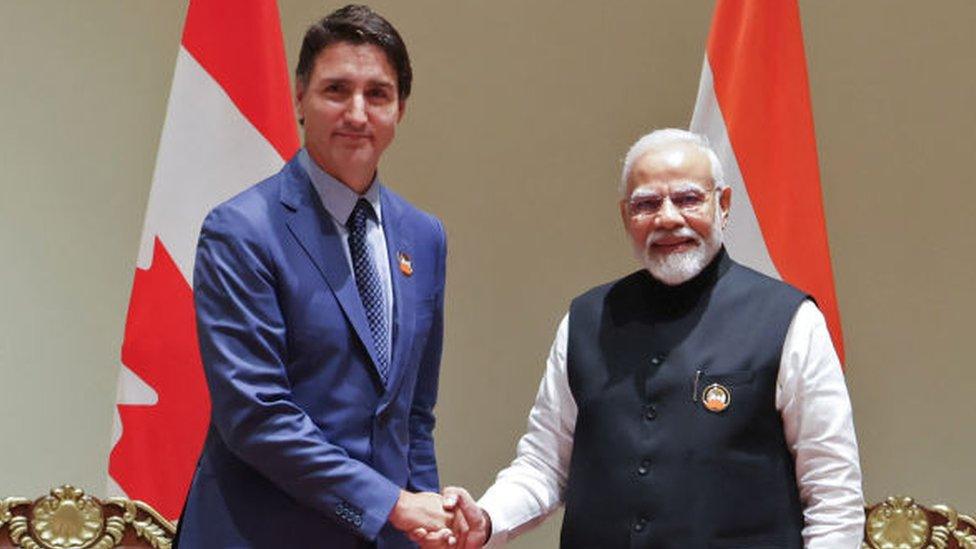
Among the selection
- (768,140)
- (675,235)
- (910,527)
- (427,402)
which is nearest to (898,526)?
(910,527)

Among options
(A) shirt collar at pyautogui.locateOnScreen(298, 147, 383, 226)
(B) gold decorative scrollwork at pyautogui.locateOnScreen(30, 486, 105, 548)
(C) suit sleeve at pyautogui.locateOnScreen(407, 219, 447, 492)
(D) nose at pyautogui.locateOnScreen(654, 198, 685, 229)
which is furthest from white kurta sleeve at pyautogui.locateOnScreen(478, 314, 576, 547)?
(B) gold decorative scrollwork at pyautogui.locateOnScreen(30, 486, 105, 548)

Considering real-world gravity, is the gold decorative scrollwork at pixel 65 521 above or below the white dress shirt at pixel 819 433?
below

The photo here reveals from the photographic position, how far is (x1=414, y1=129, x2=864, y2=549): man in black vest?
2.32 m

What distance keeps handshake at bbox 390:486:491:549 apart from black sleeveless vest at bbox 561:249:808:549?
6.2 inches

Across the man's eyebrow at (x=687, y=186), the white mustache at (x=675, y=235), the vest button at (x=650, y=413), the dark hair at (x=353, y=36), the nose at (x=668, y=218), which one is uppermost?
the dark hair at (x=353, y=36)

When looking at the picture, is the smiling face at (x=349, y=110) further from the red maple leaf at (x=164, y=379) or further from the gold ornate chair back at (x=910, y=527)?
the gold ornate chair back at (x=910, y=527)

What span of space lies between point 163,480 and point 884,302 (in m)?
2.22

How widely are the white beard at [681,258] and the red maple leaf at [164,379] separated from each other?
1.28 meters

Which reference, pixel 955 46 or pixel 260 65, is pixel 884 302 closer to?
pixel 955 46

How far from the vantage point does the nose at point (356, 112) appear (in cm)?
226

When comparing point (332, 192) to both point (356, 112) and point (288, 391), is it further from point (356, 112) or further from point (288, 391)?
point (288, 391)

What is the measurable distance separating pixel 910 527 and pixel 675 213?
149cm

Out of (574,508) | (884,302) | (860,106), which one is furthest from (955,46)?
(574,508)

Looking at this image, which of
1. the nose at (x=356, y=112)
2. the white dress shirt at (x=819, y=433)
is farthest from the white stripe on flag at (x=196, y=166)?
the white dress shirt at (x=819, y=433)
